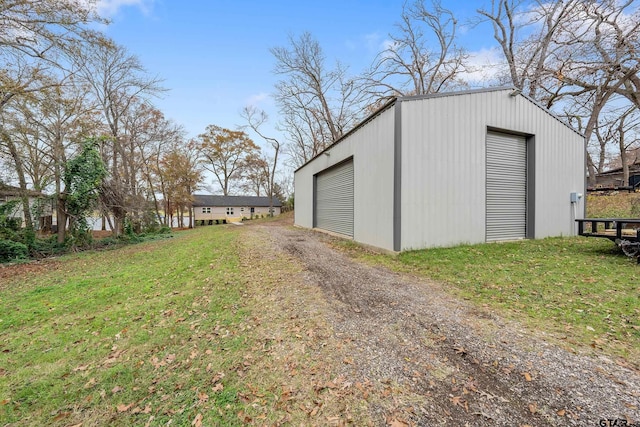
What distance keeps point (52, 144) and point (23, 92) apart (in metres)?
4.20

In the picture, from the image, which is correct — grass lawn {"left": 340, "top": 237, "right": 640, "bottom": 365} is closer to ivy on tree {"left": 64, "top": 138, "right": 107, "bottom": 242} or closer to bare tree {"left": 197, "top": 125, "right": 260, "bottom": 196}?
ivy on tree {"left": 64, "top": 138, "right": 107, "bottom": 242}

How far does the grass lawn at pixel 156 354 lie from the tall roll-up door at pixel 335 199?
18.1 feet

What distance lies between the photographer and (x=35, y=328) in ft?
12.1

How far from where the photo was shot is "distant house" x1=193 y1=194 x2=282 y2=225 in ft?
120

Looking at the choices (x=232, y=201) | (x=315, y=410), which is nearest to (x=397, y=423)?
(x=315, y=410)

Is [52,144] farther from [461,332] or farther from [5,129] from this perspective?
[461,332]

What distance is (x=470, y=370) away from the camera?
7.26 feet

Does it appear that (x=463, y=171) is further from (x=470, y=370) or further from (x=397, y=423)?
(x=397, y=423)

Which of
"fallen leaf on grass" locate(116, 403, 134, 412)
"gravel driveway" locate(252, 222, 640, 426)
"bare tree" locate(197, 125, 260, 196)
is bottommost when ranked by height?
"fallen leaf on grass" locate(116, 403, 134, 412)

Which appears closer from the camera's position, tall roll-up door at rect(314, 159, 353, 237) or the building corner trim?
the building corner trim

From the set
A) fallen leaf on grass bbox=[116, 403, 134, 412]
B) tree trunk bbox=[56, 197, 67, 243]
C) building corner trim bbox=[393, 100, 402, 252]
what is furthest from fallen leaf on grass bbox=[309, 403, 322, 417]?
tree trunk bbox=[56, 197, 67, 243]

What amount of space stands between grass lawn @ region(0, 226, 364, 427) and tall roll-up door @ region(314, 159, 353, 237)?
218 inches

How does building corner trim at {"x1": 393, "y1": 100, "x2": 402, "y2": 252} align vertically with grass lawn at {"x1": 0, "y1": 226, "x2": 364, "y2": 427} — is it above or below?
above

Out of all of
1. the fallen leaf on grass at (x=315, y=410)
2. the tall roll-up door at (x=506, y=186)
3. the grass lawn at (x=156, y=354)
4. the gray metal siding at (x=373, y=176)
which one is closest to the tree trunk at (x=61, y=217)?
the grass lawn at (x=156, y=354)
